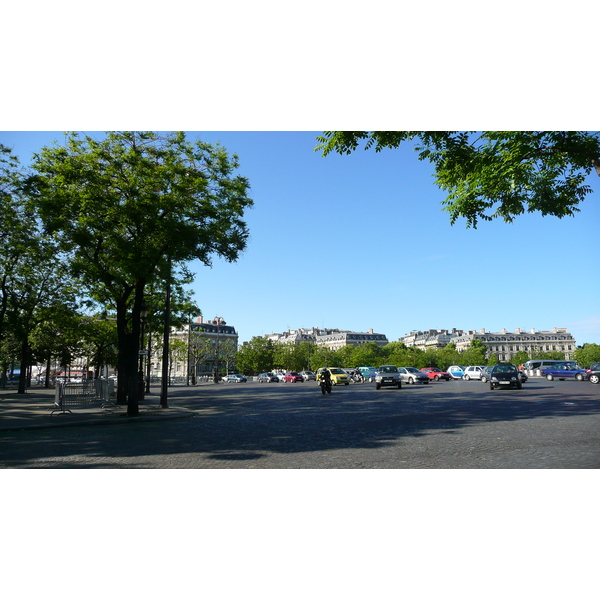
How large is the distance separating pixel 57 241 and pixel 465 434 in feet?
59.8

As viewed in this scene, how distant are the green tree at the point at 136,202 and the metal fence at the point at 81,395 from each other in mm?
2555

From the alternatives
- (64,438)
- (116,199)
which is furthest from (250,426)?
(116,199)

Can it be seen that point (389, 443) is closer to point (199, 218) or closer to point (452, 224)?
point (452, 224)

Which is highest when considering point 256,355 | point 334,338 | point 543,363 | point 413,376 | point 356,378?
point 334,338

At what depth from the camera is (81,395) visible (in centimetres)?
1997

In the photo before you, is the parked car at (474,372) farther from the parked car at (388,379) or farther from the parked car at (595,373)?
the parked car at (388,379)

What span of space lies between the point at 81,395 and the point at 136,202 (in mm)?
8446

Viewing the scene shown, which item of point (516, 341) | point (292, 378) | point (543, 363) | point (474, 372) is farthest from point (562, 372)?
point (516, 341)

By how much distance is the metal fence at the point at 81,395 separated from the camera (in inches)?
735

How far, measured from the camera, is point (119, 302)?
2422cm

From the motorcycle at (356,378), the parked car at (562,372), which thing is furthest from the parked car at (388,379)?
the parked car at (562,372)

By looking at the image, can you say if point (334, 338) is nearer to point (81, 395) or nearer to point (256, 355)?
point (256, 355)

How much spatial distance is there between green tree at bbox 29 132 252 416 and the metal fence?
8.38ft

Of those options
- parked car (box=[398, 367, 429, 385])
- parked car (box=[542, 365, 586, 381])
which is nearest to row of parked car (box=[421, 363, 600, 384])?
parked car (box=[542, 365, 586, 381])
